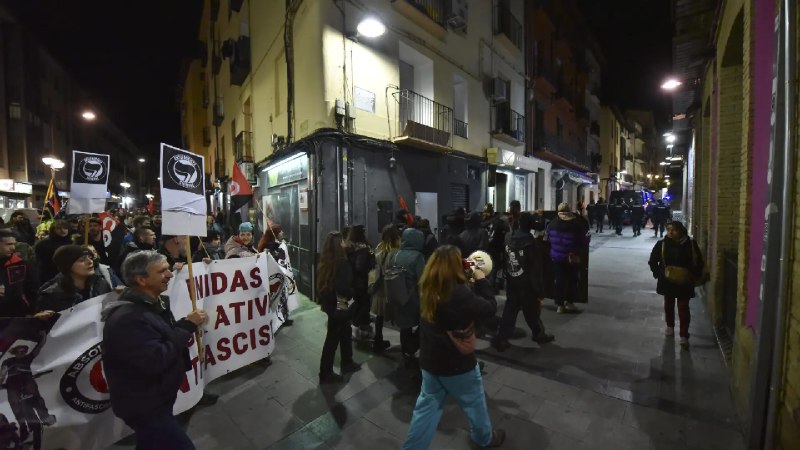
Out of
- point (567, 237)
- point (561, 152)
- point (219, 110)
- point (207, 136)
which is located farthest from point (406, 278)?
point (207, 136)

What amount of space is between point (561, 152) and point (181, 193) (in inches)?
785

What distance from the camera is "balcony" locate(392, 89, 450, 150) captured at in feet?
30.5

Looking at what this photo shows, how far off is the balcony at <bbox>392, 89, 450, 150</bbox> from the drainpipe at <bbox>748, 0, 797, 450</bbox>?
7.16 m

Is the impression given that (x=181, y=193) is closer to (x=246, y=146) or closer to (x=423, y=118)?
(x=423, y=118)

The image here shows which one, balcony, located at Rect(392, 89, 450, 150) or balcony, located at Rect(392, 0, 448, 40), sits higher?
balcony, located at Rect(392, 0, 448, 40)

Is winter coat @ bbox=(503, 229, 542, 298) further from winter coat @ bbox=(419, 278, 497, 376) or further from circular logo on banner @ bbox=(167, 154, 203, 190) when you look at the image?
circular logo on banner @ bbox=(167, 154, 203, 190)

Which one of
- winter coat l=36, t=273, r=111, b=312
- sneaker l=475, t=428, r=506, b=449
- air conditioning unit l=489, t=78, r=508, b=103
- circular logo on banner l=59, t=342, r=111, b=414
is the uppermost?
air conditioning unit l=489, t=78, r=508, b=103

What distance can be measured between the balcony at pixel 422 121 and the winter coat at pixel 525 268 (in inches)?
192

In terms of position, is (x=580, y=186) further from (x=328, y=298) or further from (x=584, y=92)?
(x=328, y=298)

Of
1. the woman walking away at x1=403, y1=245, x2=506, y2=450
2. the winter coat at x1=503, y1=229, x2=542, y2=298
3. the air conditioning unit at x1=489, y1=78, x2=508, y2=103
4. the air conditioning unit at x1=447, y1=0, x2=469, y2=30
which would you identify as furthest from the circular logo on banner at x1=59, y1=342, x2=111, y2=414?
the air conditioning unit at x1=489, y1=78, x2=508, y2=103

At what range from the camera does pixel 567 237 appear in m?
6.30

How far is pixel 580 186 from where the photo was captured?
27484 mm

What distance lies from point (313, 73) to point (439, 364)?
7273mm

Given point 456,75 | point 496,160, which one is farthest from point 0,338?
point 496,160
